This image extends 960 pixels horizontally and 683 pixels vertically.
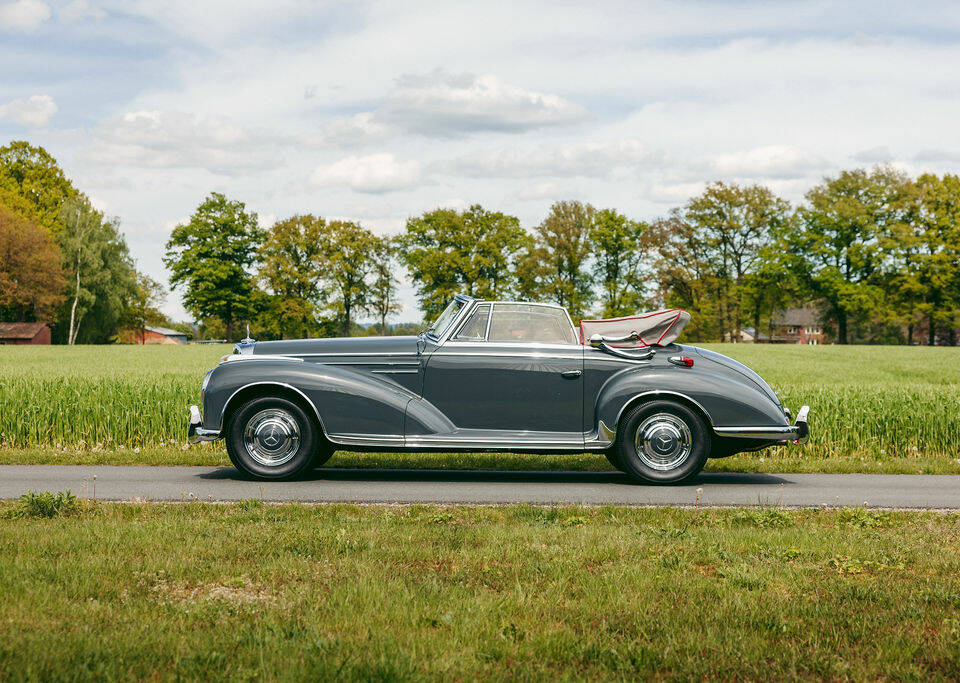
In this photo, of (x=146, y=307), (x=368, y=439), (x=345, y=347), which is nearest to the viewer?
(x=368, y=439)

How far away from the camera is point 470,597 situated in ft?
15.2

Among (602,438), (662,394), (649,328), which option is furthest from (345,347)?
(662,394)

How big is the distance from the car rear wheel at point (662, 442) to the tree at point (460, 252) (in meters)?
61.6

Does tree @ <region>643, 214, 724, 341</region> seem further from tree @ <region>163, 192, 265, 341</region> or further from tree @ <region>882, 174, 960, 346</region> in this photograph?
tree @ <region>163, 192, 265, 341</region>

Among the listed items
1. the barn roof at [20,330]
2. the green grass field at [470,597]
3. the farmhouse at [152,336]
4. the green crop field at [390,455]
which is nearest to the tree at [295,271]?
the barn roof at [20,330]

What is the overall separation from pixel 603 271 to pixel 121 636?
233 feet

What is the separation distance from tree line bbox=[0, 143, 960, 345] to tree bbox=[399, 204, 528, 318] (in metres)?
0.12

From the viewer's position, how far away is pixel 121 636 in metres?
3.95

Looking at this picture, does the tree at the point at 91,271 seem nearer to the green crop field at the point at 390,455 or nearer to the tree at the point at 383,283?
the tree at the point at 383,283

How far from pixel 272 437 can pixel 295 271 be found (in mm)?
64915

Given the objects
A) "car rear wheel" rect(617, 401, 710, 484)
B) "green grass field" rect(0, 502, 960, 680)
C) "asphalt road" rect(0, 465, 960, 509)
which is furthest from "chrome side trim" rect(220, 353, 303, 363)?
"car rear wheel" rect(617, 401, 710, 484)

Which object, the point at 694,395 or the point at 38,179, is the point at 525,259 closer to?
the point at 38,179

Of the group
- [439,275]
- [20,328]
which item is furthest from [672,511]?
[20,328]

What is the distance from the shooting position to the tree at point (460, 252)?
71312mm
